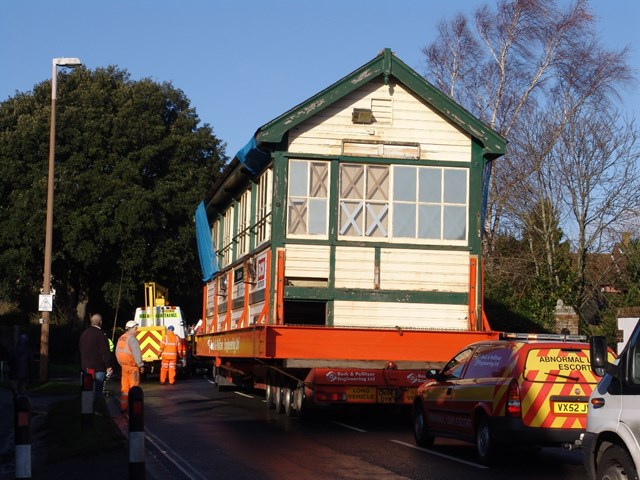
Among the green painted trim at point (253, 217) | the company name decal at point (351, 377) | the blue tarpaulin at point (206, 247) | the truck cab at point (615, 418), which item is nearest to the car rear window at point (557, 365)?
the truck cab at point (615, 418)

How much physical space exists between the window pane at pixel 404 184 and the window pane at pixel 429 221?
0.29m

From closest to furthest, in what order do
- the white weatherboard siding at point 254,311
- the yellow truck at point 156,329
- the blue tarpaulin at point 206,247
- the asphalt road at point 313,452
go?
the asphalt road at point 313,452, the white weatherboard siding at point 254,311, the blue tarpaulin at point 206,247, the yellow truck at point 156,329


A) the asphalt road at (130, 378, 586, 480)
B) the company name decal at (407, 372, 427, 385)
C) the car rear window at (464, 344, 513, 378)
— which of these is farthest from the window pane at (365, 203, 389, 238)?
the car rear window at (464, 344, 513, 378)

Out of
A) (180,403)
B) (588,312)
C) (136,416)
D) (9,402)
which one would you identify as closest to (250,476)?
(136,416)

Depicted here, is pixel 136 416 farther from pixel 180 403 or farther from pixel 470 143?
pixel 180 403

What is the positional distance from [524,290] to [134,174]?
1726cm

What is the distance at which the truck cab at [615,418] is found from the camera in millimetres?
7777

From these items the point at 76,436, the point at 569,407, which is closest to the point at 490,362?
the point at 569,407

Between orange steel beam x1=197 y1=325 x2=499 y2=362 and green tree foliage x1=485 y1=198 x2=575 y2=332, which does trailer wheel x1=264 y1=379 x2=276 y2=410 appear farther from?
green tree foliage x1=485 y1=198 x2=575 y2=332

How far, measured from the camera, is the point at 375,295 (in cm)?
1798

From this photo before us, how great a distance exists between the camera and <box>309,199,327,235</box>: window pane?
18109 millimetres

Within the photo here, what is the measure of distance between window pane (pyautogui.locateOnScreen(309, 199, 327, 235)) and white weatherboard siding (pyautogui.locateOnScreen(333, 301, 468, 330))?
1288 millimetres

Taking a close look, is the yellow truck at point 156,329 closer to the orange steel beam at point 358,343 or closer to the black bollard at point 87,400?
the orange steel beam at point 358,343

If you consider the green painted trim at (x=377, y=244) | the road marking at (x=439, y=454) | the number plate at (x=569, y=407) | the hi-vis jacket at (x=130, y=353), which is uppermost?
the green painted trim at (x=377, y=244)
